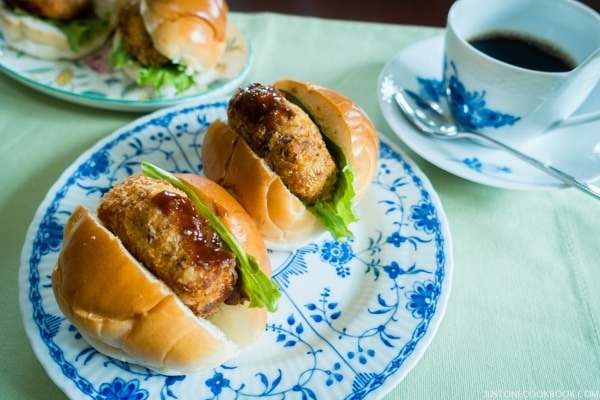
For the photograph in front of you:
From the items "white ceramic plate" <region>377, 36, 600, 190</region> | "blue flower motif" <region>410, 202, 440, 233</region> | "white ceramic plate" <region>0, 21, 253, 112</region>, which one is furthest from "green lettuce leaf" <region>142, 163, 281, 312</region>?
"white ceramic plate" <region>0, 21, 253, 112</region>

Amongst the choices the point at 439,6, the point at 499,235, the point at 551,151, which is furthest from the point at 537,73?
the point at 439,6

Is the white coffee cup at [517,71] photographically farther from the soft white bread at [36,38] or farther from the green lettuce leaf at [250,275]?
the soft white bread at [36,38]

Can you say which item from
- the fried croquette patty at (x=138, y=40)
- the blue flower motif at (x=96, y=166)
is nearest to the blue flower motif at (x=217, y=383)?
the blue flower motif at (x=96, y=166)

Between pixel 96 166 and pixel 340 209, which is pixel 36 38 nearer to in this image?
pixel 96 166

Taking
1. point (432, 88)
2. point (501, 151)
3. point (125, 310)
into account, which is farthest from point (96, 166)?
A: point (501, 151)

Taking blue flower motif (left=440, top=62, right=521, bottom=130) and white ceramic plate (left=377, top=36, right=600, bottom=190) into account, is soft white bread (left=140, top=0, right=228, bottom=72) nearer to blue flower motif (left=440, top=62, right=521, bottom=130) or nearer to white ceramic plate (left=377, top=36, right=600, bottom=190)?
white ceramic plate (left=377, top=36, right=600, bottom=190)
